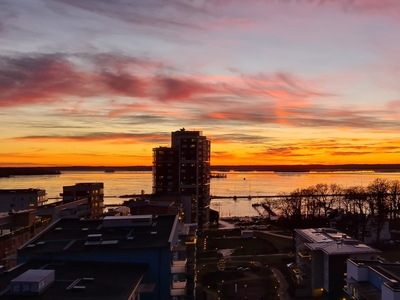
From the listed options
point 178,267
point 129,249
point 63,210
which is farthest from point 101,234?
point 63,210

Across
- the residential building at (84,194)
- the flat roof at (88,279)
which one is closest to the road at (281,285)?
the flat roof at (88,279)

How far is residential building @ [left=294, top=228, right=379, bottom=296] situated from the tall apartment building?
15.7m

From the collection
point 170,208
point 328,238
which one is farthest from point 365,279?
point 170,208

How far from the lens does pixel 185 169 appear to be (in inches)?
1298

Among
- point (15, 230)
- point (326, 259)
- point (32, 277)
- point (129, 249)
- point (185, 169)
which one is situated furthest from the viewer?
point (185, 169)

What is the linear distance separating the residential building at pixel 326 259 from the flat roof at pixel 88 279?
8063 mm

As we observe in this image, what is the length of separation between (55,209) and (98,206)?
Result: 332 inches

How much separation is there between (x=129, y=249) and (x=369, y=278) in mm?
6449

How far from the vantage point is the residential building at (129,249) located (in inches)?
382

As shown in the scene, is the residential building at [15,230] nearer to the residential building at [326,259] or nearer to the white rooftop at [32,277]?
the white rooftop at [32,277]

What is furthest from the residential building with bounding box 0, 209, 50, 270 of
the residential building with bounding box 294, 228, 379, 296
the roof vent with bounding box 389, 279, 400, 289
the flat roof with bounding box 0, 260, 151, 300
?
the roof vent with bounding box 389, 279, 400, 289

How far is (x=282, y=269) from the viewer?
1867 cm

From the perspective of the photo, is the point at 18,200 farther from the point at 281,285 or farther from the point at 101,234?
the point at 101,234

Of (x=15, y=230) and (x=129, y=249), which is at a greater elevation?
(x=129, y=249)
